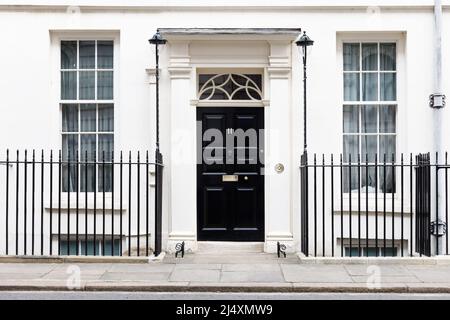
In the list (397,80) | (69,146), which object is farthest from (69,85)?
(397,80)

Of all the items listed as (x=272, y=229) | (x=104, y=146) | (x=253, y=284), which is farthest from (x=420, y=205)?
(x=104, y=146)

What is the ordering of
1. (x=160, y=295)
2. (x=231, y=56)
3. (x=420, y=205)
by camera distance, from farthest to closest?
(x=231, y=56) → (x=420, y=205) → (x=160, y=295)

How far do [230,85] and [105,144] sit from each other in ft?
8.37

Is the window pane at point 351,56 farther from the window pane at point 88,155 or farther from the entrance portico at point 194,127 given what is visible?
the window pane at point 88,155

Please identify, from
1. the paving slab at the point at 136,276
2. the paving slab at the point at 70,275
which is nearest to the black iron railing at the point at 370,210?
the paving slab at the point at 136,276

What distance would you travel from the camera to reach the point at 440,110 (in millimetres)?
11242

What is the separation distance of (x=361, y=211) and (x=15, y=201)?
623 centimetres

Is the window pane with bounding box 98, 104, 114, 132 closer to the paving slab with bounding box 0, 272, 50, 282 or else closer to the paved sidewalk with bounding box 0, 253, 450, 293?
the paved sidewalk with bounding box 0, 253, 450, 293

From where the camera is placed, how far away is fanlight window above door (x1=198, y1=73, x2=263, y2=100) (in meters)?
11.7

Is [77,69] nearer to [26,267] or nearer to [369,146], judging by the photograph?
[26,267]

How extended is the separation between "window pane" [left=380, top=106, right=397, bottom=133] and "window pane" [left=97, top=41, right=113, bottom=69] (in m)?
5.07

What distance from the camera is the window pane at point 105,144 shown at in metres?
11.8

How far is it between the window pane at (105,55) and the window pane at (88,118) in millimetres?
770

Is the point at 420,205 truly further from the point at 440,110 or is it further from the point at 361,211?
the point at 440,110
